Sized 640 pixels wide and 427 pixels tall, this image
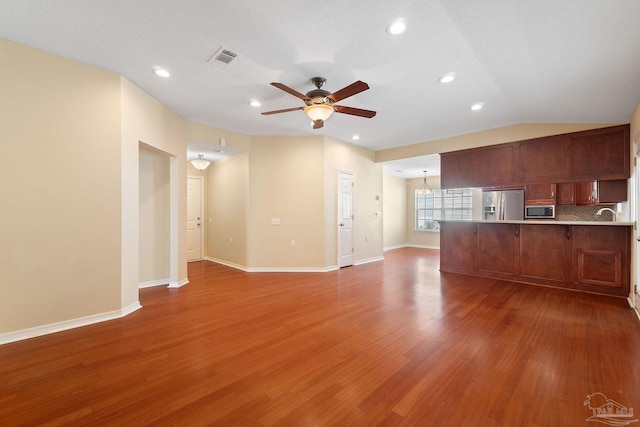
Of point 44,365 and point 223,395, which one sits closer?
point 223,395

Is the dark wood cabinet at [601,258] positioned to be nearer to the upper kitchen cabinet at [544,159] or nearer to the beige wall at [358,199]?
the upper kitchen cabinet at [544,159]

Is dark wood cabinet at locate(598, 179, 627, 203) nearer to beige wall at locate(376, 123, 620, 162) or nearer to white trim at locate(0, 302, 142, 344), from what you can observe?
beige wall at locate(376, 123, 620, 162)

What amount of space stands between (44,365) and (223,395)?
5.30 feet

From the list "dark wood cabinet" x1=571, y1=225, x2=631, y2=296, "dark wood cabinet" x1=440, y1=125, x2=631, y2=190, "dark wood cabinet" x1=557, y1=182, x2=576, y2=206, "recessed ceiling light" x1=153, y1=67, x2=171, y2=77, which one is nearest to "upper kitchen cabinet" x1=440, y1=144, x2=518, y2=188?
"dark wood cabinet" x1=440, y1=125, x2=631, y2=190

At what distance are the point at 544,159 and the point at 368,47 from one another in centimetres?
407

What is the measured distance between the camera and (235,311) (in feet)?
10.6

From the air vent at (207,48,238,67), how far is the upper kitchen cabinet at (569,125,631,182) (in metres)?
5.32

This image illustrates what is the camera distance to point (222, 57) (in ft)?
8.57

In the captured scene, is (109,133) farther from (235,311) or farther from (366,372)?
(366,372)

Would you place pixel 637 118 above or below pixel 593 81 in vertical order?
below

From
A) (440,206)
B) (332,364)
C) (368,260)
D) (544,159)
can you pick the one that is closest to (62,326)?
(332,364)

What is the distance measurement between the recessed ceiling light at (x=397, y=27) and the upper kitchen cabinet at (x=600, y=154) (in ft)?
13.2

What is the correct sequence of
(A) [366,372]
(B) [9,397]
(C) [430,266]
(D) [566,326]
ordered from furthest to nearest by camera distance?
(C) [430,266]
(D) [566,326]
(A) [366,372]
(B) [9,397]

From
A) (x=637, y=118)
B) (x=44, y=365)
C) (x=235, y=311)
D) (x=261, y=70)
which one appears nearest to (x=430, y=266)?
(x=637, y=118)
